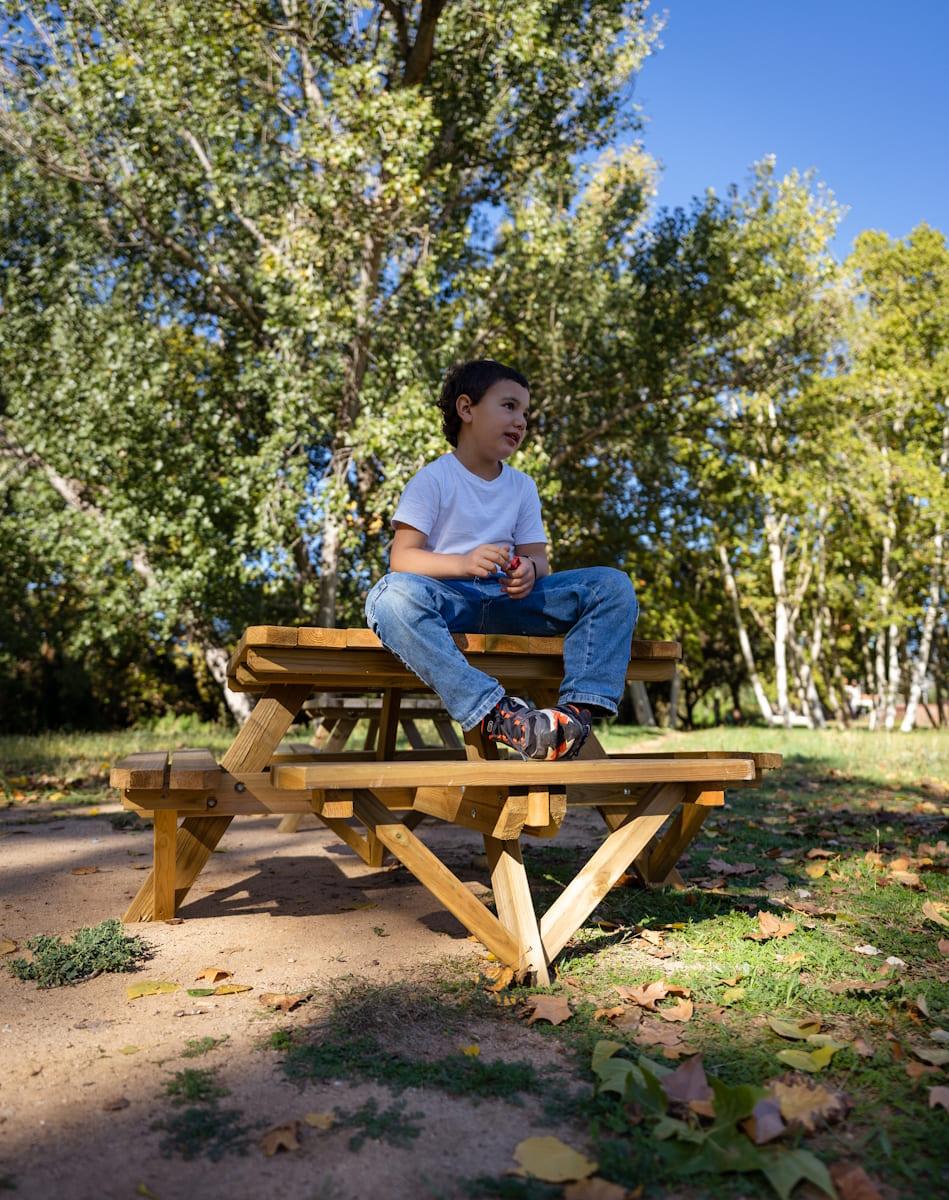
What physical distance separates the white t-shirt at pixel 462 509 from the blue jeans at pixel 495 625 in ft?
0.65

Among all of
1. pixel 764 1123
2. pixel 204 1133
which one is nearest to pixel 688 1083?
pixel 764 1123

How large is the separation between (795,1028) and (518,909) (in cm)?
77

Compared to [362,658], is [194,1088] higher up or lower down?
lower down

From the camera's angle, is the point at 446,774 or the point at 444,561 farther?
the point at 444,561

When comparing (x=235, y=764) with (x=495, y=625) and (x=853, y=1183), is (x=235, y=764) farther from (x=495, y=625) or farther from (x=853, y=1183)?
(x=853, y=1183)

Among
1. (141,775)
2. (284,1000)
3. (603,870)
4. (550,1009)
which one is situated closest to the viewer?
(550,1009)

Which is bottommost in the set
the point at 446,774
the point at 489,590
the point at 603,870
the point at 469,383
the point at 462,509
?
the point at 603,870

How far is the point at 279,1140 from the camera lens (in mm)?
1852

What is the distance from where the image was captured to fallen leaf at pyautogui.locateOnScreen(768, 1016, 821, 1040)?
238 centimetres

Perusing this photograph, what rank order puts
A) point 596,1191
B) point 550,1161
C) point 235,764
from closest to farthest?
point 596,1191
point 550,1161
point 235,764

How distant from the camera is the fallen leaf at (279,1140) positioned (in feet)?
6.01

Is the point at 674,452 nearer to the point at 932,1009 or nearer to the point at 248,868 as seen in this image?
the point at 248,868

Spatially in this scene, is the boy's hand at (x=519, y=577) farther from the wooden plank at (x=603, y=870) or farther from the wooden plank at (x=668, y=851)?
the wooden plank at (x=668, y=851)

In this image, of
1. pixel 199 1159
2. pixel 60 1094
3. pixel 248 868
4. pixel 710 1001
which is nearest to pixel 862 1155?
pixel 710 1001
